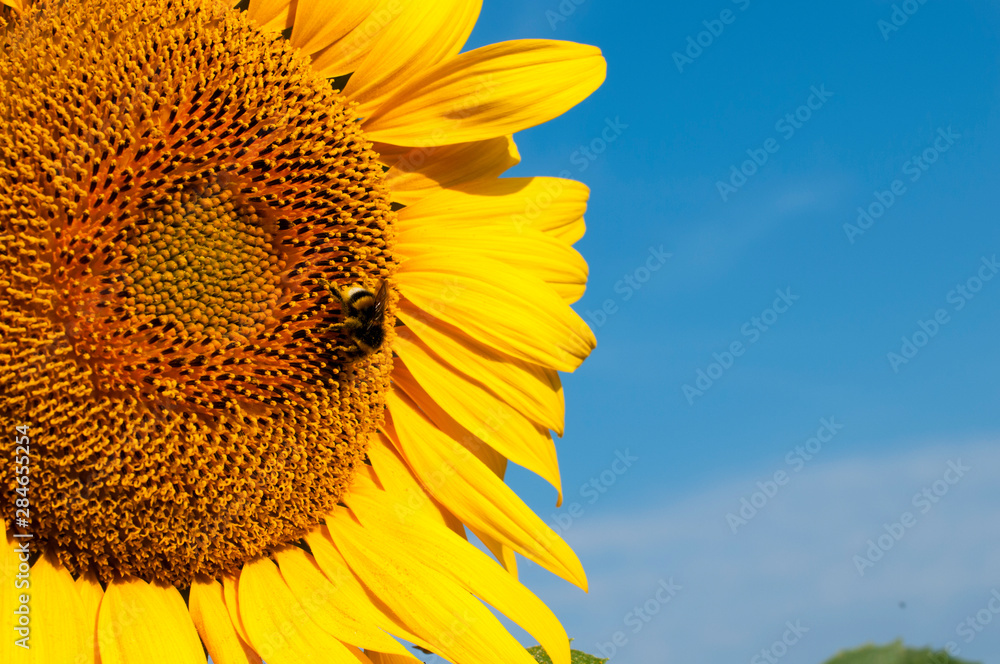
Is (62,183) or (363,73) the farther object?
(363,73)

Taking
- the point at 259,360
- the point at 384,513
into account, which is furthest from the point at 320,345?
the point at 384,513

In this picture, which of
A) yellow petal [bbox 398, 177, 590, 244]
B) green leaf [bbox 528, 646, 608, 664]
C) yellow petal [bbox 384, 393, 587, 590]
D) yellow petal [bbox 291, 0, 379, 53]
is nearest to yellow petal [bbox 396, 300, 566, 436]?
yellow petal [bbox 384, 393, 587, 590]

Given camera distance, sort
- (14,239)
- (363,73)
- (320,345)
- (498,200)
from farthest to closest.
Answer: (498,200) < (363,73) < (320,345) < (14,239)

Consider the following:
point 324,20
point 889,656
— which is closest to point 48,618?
point 324,20

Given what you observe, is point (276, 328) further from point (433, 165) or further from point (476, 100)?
point (476, 100)

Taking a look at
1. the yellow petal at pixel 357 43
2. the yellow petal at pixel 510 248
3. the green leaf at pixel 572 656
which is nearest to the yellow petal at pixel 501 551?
the green leaf at pixel 572 656

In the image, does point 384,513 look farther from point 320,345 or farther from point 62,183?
point 62,183

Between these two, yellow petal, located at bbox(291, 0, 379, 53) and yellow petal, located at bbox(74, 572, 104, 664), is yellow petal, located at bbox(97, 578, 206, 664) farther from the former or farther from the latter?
yellow petal, located at bbox(291, 0, 379, 53)

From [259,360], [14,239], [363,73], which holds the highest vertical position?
[363,73]
